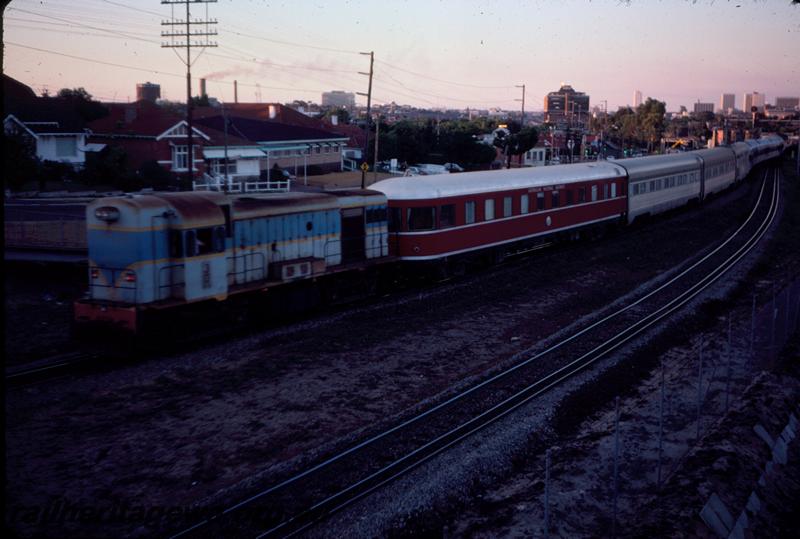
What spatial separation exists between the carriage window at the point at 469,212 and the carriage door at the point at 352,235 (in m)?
4.61

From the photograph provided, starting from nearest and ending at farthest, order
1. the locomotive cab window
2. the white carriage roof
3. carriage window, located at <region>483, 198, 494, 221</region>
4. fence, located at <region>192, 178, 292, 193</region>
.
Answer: the locomotive cab window, the white carriage roof, carriage window, located at <region>483, 198, 494, 221</region>, fence, located at <region>192, 178, 292, 193</region>

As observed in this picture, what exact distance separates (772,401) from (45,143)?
54.8 m

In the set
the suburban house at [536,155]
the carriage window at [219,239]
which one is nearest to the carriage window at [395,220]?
the carriage window at [219,239]

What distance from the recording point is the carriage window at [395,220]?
23.3 metres

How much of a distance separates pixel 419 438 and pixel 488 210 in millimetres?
15388

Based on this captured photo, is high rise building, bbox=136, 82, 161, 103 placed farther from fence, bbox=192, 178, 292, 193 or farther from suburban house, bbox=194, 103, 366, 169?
fence, bbox=192, 178, 292, 193

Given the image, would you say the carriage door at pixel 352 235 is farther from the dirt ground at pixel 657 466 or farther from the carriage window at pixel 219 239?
the dirt ground at pixel 657 466

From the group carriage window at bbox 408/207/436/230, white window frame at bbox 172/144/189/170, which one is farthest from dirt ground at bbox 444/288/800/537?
white window frame at bbox 172/144/189/170

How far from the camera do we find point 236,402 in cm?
1368

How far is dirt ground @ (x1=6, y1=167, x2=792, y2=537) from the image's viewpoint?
395 inches

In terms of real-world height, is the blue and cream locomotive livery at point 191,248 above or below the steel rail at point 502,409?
above

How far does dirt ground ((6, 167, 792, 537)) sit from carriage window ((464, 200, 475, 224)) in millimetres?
3077

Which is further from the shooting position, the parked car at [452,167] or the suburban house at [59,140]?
the parked car at [452,167]

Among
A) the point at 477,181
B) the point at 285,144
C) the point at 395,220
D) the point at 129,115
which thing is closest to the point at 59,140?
the point at 129,115
